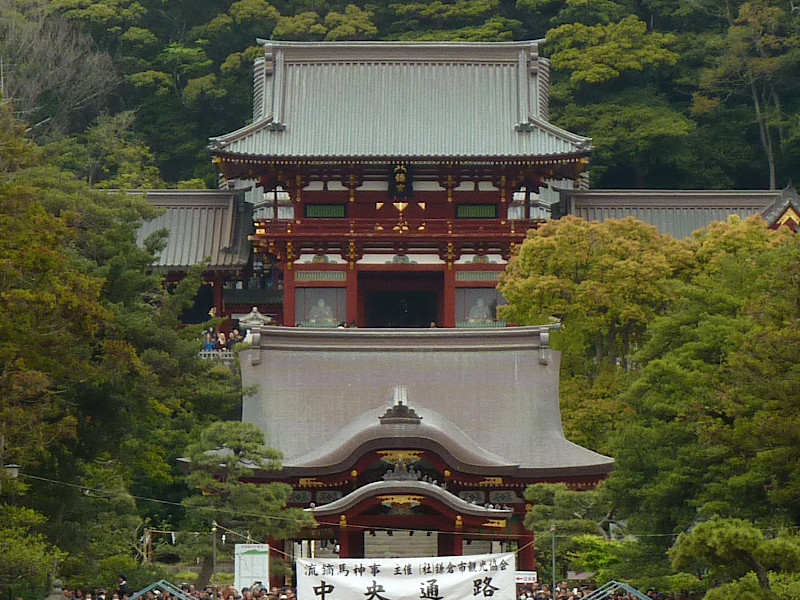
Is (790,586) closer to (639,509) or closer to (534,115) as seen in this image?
(639,509)

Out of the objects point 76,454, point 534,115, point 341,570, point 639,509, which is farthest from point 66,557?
point 534,115

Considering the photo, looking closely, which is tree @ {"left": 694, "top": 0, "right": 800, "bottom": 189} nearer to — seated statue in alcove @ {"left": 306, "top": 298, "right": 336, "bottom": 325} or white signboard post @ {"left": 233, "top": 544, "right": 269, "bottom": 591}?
seated statue in alcove @ {"left": 306, "top": 298, "right": 336, "bottom": 325}

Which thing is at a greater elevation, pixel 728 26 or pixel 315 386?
pixel 728 26

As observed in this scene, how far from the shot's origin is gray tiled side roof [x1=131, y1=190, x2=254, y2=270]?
53844 millimetres

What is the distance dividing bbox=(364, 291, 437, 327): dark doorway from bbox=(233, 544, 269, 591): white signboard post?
21.2 m

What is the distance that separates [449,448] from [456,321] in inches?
630

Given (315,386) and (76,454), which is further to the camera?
(315,386)

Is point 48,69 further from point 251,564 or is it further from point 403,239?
point 251,564

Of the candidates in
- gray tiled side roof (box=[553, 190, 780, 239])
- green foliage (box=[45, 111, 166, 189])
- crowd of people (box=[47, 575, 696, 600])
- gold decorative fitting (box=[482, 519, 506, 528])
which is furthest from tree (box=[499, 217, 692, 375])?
green foliage (box=[45, 111, 166, 189])

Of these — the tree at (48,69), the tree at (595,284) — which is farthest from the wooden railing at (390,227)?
the tree at (48,69)

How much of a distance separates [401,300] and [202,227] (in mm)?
5959

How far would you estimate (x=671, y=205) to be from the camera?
2169 inches

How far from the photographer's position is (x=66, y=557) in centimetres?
3275

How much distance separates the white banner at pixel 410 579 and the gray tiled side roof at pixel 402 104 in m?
22.7
